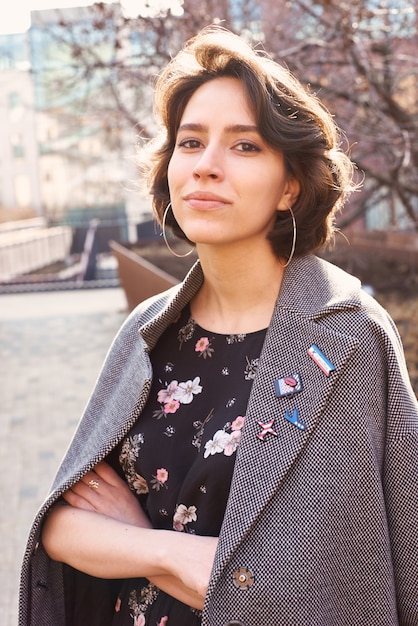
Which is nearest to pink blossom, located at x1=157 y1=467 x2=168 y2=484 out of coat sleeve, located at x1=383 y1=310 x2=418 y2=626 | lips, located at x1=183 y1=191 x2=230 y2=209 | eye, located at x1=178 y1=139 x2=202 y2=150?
coat sleeve, located at x1=383 y1=310 x2=418 y2=626

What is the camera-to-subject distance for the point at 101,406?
88.5 inches

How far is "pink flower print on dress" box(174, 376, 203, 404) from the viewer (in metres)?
2.05

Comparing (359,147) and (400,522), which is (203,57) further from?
(359,147)

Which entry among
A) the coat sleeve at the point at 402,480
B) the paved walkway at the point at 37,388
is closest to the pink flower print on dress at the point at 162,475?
the coat sleeve at the point at 402,480

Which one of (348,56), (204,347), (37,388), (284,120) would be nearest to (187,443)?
(204,347)

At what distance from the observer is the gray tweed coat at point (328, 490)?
1720 mm

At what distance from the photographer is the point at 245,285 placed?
2.09m

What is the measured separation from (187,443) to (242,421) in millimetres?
164

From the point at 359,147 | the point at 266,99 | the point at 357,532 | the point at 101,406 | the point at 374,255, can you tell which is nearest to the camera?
the point at 357,532

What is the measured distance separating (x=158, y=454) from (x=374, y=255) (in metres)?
10.3

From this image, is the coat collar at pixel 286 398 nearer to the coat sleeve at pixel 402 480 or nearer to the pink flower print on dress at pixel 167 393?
the coat sleeve at pixel 402 480

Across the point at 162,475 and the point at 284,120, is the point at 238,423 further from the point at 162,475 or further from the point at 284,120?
the point at 284,120

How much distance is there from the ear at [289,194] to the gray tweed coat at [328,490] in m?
0.30

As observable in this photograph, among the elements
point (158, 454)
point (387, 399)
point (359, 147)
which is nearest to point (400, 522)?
point (387, 399)
